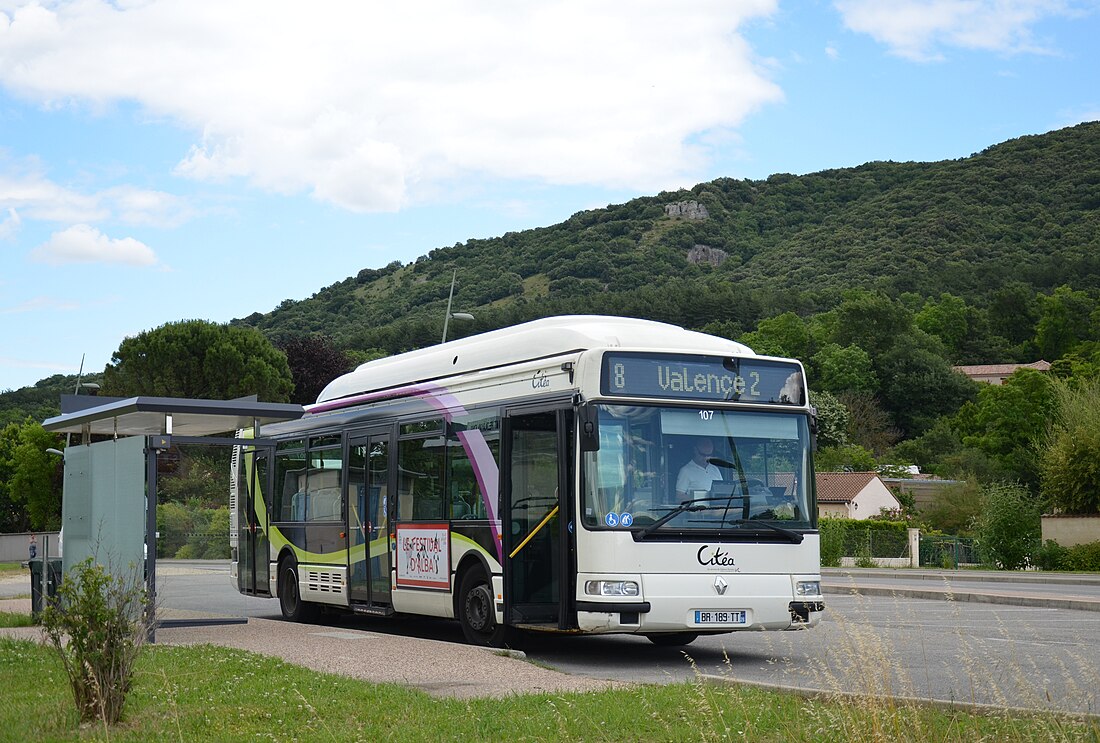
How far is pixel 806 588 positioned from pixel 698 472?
5.59ft

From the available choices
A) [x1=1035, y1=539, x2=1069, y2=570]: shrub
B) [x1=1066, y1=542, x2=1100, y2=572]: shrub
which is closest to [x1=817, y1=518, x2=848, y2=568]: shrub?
[x1=1035, y1=539, x2=1069, y2=570]: shrub

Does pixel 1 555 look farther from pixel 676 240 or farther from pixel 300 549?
pixel 676 240

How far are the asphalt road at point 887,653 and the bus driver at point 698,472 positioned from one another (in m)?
1.73

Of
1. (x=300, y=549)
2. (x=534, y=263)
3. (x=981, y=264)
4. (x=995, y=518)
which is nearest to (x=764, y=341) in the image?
(x=534, y=263)

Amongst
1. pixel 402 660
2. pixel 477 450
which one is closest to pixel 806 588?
pixel 477 450

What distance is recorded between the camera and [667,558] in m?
12.6

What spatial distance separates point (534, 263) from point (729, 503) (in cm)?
9426

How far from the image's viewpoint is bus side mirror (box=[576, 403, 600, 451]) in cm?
A: 1251

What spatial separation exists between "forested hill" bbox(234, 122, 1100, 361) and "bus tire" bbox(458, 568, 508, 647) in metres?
70.5

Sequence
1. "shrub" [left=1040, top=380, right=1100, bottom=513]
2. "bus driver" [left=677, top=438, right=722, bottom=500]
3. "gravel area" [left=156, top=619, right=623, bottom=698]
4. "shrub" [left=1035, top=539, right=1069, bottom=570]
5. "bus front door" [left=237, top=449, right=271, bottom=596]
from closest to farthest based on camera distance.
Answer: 1. "gravel area" [left=156, top=619, right=623, bottom=698]
2. "bus driver" [left=677, top=438, right=722, bottom=500]
3. "bus front door" [left=237, top=449, right=271, bottom=596]
4. "shrub" [left=1035, top=539, right=1069, bottom=570]
5. "shrub" [left=1040, top=380, right=1100, bottom=513]

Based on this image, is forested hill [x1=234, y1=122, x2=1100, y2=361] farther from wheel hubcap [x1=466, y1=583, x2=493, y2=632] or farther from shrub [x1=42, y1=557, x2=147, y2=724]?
shrub [x1=42, y1=557, x2=147, y2=724]

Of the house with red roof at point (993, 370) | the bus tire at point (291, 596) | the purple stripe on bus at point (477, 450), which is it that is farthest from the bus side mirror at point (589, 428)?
the house with red roof at point (993, 370)

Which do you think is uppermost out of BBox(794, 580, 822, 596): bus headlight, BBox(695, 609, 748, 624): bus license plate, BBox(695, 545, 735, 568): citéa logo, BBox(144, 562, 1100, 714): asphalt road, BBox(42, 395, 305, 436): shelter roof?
BBox(42, 395, 305, 436): shelter roof

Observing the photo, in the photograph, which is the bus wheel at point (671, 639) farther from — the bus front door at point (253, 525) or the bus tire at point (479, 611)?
the bus front door at point (253, 525)
